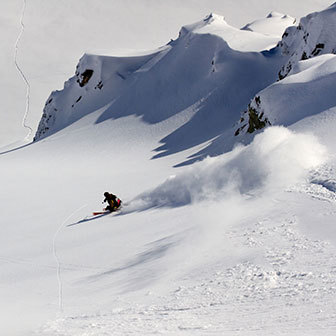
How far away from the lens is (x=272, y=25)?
55.1 meters

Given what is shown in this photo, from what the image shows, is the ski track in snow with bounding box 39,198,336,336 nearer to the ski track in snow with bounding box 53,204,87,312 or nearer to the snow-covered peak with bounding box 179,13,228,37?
the ski track in snow with bounding box 53,204,87,312

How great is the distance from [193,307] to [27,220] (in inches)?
416

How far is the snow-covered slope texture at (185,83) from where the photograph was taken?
35844 millimetres

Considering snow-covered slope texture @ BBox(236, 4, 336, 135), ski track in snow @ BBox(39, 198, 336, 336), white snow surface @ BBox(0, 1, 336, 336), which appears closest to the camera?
ski track in snow @ BBox(39, 198, 336, 336)

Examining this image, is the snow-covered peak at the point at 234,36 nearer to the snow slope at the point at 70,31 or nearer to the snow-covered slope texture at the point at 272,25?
the snow-covered slope texture at the point at 272,25

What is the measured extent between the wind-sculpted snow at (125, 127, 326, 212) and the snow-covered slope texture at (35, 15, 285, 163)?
588 inches

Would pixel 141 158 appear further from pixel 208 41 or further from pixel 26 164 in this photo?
pixel 208 41

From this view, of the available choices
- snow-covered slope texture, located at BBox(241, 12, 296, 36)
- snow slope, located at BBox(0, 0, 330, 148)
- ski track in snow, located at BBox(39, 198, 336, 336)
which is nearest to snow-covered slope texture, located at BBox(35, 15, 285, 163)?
snow-covered slope texture, located at BBox(241, 12, 296, 36)

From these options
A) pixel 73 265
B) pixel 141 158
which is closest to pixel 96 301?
pixel 73 265

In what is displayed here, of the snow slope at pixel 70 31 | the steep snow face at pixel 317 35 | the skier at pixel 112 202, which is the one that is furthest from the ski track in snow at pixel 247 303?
the snow slope at pixel 70 31

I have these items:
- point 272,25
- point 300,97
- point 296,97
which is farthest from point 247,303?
point 272,25

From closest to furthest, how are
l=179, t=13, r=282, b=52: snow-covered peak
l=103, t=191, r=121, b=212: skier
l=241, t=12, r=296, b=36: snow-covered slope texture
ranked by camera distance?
l=103, t=191, r=121, b=212: skier
l=179, t=13, r=282, b=52: snow-covered peak
l=241, t=12, r=296, b=36: snow-covered slope texture

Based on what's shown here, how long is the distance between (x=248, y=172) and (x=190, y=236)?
13.0ft

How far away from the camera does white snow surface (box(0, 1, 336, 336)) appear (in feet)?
23.1
